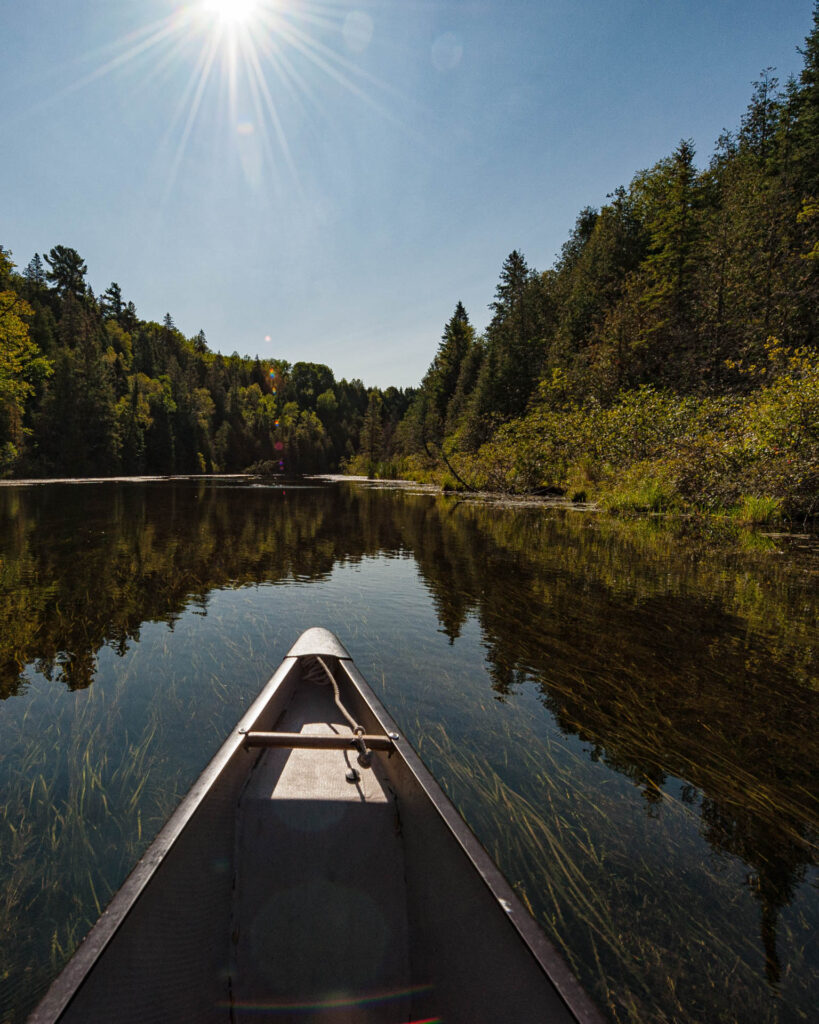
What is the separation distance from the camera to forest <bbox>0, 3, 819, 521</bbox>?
53.9ft

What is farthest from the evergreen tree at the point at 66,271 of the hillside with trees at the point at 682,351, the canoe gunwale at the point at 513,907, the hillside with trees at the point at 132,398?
the canoe gunwale at the point at 513,907

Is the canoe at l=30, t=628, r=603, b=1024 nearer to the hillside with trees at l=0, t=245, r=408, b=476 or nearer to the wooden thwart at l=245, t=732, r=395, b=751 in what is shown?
the wooden thwart at l=245, t=732, r=395, b=751

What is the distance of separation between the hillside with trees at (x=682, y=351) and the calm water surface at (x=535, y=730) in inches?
254

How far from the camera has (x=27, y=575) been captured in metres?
8.95

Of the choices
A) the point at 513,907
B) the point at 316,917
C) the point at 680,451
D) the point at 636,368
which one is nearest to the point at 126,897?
the point at 316,917

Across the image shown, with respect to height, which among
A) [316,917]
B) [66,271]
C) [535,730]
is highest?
[66,271]

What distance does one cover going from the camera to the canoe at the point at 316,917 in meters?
1.54

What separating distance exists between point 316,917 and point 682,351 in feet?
118

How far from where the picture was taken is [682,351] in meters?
30.3

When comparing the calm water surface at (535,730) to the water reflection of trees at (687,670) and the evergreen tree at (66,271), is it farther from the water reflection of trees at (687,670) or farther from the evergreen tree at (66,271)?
the evergreen tree at (66,271)

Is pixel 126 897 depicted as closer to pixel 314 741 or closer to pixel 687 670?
pixel 314 741

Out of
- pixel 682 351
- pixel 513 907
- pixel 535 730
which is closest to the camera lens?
pixel 513 907

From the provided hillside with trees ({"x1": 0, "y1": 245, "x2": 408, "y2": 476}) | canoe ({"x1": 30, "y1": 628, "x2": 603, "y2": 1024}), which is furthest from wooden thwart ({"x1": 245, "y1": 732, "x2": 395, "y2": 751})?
hillside with trees ({"x1": 0, "y1": 245, "x2": 408, "y2": 476})

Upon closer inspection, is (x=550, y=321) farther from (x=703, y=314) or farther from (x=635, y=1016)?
(x=635, y=1016)
